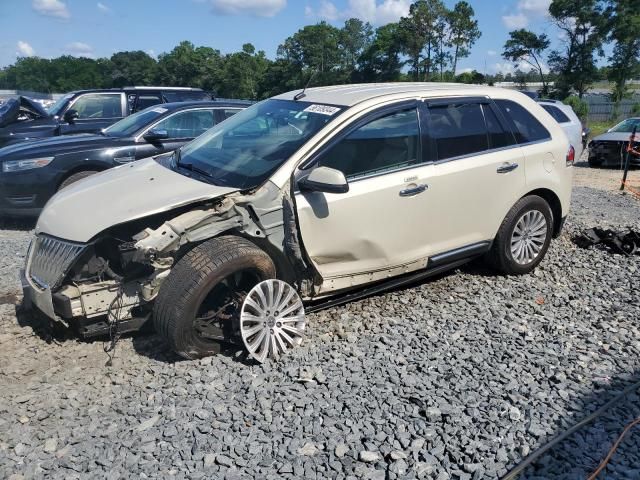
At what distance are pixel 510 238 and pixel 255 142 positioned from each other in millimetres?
2574

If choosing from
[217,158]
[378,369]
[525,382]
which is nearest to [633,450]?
[525,382]

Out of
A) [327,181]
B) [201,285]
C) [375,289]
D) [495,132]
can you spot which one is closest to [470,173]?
[495,132]

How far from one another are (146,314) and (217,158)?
53.8 inches

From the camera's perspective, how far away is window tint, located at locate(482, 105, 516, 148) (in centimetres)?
498

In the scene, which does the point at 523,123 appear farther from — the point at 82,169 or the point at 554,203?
the point at 82,169

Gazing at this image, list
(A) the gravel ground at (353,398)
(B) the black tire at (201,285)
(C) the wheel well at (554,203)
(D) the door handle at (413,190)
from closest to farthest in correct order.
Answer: (A) the gravel ground at (353,398), (B) the black tire at (201,285), (D) the door handle at (413,190), (C) the wheel well at (554,203)

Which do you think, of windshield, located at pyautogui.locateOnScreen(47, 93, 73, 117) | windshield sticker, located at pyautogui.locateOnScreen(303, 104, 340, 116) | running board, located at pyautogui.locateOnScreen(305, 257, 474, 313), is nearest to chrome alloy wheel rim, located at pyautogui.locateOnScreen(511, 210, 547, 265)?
running board, located at pyautogui.locateOnScreen(305, 257, 474, 313)

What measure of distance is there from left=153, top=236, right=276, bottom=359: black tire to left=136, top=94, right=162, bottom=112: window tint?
829 cm

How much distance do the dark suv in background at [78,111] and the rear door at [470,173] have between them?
7473 mm

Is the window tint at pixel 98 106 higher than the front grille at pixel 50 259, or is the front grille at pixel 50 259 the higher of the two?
the window tint at pixel 98 106

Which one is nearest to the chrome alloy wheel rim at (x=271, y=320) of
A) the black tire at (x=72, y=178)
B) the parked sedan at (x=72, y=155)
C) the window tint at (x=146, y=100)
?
the parked sedan at (x=72, y=155)

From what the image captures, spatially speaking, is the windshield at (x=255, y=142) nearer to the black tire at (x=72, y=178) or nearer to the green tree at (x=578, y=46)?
the black tire at (x=72, y=178)

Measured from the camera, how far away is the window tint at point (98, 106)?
10812 mm

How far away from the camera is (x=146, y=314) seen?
3846 millimetres
